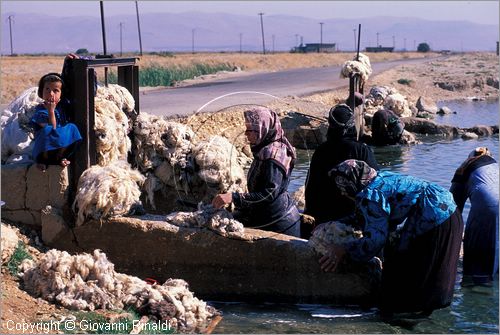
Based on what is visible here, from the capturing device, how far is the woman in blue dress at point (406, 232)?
604 centimetres

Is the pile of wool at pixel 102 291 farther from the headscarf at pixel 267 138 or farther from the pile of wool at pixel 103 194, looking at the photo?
the headscarf at pixel 267 138

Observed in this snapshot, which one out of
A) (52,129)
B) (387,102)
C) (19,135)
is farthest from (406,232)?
(387,102)

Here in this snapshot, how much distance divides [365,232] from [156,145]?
2459mm

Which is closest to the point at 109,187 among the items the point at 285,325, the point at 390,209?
the point at 285,325

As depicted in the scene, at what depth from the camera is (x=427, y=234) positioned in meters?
6.09

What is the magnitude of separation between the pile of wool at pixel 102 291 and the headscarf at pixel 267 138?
1.22m

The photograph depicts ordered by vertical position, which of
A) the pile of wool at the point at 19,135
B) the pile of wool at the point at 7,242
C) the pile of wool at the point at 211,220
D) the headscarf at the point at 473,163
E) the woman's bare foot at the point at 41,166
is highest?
the pile of wool at the point at 19,135

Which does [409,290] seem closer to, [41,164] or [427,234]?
[427,234]

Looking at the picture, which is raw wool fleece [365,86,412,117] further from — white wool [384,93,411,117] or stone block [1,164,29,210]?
stone block [1,164,29,210]

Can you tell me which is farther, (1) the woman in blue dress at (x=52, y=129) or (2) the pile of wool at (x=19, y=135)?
(2) the pile of wool at (x=19, y=135)

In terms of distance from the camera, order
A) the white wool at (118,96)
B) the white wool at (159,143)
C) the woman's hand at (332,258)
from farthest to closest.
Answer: the white wool at (118,96), the white wool at (159,143), the woman's hand at (332,258)

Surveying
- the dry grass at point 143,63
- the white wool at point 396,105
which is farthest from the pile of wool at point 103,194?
the white wool at point 396,105

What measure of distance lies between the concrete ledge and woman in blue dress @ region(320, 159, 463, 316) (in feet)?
1.07

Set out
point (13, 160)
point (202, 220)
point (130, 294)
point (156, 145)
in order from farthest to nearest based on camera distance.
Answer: point (156, 145) → point (13, 160) → point (202, 220) → point (130, 294)
